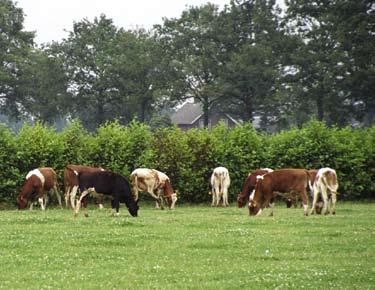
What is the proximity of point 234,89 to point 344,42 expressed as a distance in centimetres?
1768

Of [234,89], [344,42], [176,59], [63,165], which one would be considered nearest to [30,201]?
[63,165]

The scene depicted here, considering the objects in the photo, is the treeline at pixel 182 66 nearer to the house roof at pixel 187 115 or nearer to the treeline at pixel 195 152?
the house roof at pixel 187 115

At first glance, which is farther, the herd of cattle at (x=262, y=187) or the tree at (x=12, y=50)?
the tree at (x=12, y=50)

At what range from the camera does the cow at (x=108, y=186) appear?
26.7 m

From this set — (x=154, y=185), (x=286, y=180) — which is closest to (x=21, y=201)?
(x=154, y=185)

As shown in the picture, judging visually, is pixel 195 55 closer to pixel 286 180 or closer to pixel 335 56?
pixel 335 56

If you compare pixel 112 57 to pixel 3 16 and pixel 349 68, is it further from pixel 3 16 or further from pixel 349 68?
pixel 349 68

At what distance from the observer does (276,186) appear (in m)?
27.6

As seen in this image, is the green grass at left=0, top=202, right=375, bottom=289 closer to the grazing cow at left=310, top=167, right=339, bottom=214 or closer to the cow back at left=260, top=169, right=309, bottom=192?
the grazing cow at left=310, top=167, right=339, bottom=214

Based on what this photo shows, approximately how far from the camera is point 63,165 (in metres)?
36.5

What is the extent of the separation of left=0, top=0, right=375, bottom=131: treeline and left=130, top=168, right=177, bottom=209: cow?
3603cm

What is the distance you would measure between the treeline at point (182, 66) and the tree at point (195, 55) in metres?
0.11

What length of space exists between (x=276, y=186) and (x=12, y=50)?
2365 inches

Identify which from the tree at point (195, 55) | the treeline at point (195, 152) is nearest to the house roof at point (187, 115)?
the tree at point (195, 55)
